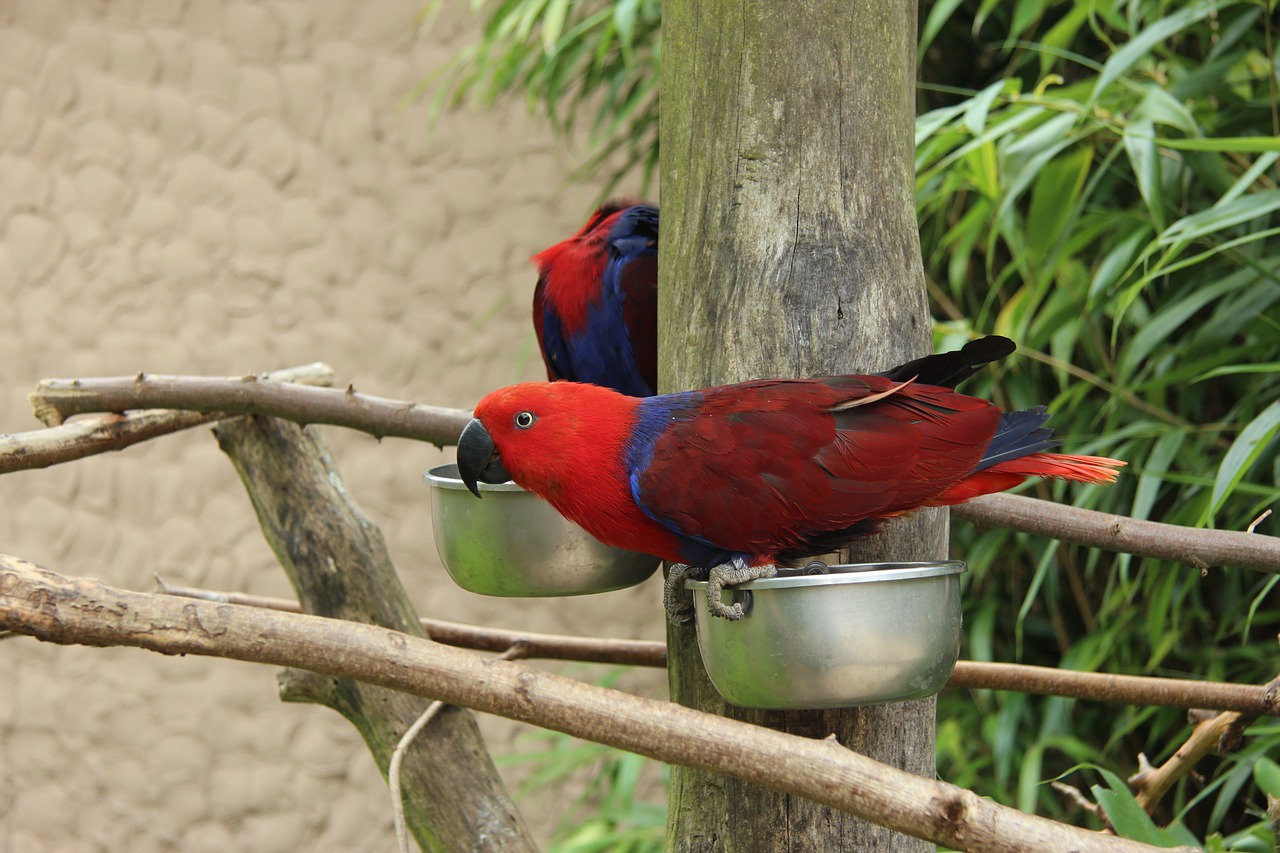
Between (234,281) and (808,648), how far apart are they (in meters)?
2.00

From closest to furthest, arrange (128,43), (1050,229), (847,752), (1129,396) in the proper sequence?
(847,752)
(1050,229)
(1129,396)
(128,43)

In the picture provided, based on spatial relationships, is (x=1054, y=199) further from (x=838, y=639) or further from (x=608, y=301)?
(x=838, y=639)

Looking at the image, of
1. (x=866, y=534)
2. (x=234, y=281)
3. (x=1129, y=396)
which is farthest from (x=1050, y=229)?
(x=234, y=281)

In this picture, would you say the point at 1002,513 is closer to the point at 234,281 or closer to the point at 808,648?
the point at 808,648

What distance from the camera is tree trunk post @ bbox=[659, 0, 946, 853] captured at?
0.84m

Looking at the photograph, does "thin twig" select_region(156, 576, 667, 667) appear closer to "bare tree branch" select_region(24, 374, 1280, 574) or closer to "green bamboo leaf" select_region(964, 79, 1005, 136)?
"bare tree branch" select_region(24, 374, 1280, 574)

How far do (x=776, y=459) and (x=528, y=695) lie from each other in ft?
0.72

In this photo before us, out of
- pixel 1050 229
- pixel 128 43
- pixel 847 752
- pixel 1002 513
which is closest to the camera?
pixel 847 752

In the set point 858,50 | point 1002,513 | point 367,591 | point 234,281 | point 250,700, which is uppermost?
point 858,50

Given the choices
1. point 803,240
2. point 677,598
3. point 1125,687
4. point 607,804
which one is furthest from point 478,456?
point 607,804

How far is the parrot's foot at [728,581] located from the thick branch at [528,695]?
75 millimetres

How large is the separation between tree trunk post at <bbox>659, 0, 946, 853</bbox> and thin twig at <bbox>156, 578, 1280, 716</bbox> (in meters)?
0.14

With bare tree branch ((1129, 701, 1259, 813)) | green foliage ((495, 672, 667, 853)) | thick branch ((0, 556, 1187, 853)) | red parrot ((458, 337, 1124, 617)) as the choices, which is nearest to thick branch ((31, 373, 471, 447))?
red parrot ((458, 337, 1124, 617))

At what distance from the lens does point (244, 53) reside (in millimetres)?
2350
